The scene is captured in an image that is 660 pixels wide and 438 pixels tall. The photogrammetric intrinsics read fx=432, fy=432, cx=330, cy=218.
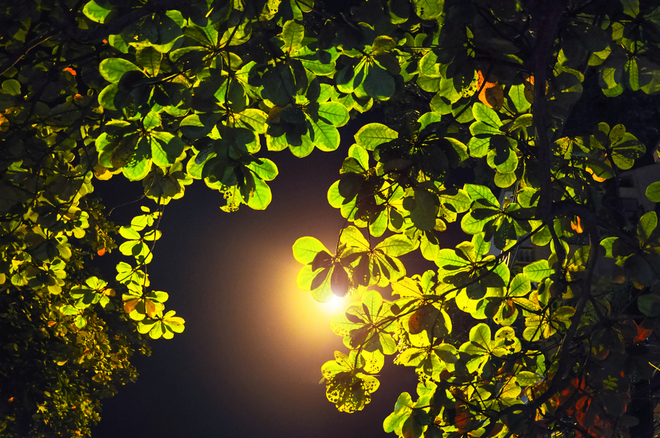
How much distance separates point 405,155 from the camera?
48.1 inches

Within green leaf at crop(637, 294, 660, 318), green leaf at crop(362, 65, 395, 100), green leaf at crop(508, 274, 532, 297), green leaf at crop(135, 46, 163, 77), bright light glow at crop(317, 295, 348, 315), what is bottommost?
green leaf at crop(637, 294, 660, 318)

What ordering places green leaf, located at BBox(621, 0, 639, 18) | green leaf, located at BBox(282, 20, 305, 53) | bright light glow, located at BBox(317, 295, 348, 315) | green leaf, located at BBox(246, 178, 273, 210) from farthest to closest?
1. bright light glow, located at BBox(317, 295, 348, 315)
2. green leaf, located at BBox(246, 178, 273, 210)
3. green leaf, located at BBox(621, 0, 639, 18)
4. green leaf, located at BBox(282, 20, 305, 53)

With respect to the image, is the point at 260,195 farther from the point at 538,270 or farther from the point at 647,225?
the point at 647,225

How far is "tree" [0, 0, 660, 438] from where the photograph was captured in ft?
3.96

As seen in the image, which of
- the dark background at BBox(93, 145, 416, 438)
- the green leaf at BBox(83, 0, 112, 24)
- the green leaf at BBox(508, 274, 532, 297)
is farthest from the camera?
the dark background at BBox(93, 145, 416, 438)

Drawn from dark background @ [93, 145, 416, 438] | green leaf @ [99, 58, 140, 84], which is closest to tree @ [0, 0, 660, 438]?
green leaf @ [99, 58, 140, 84]

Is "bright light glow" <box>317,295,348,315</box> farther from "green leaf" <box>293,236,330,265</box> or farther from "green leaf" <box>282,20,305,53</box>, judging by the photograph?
"green leaf" <box>282,20,305,53</box>

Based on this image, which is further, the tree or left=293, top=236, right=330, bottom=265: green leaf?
left=293, top=236, right=330, bottom=265: green leaf

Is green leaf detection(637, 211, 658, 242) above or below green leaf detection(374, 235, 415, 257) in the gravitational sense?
below

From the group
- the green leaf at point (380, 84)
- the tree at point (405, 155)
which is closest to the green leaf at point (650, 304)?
the tree at point (405, 155)

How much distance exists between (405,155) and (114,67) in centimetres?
86

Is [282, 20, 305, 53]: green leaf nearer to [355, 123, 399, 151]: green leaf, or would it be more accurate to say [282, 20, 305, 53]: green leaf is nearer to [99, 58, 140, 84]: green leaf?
[355, 123, 399, 151]: green leaf

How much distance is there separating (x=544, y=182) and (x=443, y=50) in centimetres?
50

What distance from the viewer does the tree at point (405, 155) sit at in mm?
1206
